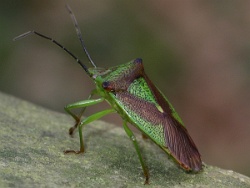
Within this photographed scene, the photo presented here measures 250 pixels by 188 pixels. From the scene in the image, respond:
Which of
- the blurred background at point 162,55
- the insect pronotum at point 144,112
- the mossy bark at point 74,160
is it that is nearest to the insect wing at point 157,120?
the insect pronotum at point 144,112

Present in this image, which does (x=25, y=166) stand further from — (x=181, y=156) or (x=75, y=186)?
(x=181, y=156)

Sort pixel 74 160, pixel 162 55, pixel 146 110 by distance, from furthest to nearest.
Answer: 1. pixel 162 55
2. pixel 146 110
3. pixel 74 160

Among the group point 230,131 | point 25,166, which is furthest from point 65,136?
point 230,131

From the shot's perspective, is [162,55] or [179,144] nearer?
[179,144]

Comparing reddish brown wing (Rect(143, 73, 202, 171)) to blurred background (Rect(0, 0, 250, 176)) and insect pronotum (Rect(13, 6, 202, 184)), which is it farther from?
blurred background (Rect(0, 0, 250, 176))

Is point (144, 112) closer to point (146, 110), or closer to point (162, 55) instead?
point (146, 110)

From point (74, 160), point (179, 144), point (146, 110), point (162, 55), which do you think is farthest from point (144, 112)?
point (162, 55)
